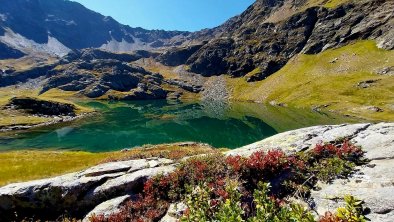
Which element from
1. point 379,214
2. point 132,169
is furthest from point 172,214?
point 379,214

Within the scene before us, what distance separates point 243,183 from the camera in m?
17.1

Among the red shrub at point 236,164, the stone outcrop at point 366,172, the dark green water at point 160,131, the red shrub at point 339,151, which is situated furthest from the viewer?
the dark green water at point 160,131

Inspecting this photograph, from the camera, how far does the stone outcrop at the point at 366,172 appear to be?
12.4 meters

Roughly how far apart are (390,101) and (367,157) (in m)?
163

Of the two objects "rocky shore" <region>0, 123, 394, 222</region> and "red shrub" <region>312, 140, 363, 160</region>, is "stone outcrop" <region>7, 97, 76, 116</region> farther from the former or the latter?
"red shrub" <region>312, 140, 363, 160</region>

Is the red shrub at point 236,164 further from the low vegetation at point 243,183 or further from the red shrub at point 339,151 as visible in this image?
the red shrub at point 339,151

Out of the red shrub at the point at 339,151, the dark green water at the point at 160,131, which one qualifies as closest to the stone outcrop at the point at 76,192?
the red shrub at the point at 339,151

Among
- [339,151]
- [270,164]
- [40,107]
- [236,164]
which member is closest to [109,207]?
[236,164]

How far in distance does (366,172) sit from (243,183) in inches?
221

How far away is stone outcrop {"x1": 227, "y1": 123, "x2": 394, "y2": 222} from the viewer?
12.4 meters

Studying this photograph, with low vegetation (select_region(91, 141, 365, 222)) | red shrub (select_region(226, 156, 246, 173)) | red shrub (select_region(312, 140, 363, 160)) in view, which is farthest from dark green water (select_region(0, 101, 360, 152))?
red shrub (select_region(312, 140, 363, 160))

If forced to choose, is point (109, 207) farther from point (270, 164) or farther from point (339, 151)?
point (339, 151)

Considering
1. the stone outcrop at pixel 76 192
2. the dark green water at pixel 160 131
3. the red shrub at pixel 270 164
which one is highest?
the red shrub at pixel 270 164

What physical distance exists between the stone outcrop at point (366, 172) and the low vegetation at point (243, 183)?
22.6 inches
